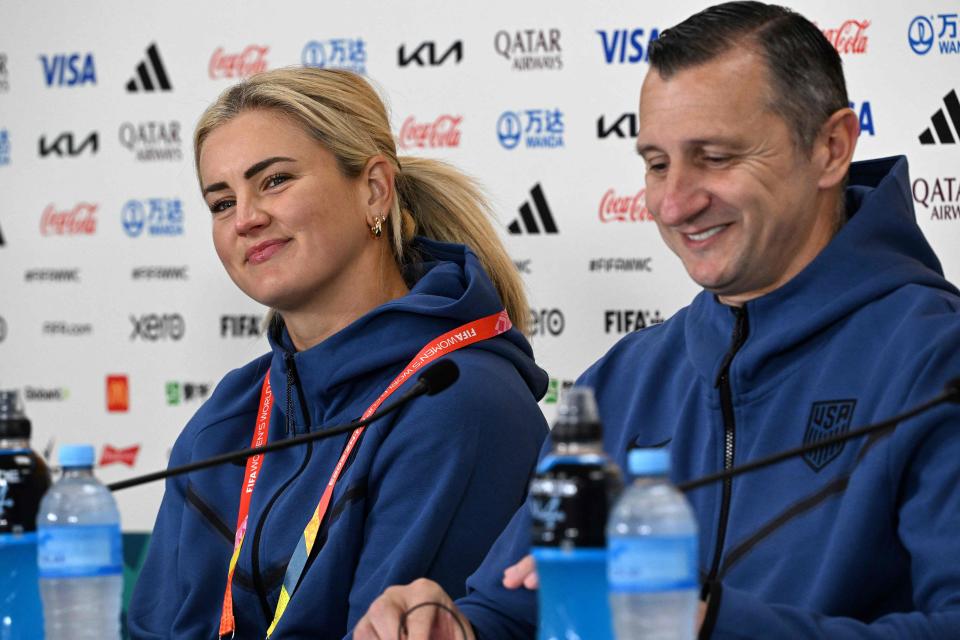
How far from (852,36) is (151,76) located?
196 centimetres

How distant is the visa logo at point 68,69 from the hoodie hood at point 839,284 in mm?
2719

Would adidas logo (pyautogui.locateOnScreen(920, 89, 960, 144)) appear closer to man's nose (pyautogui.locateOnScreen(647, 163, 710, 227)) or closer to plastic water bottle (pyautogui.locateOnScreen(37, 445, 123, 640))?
man's nose (pyautogui.locateOnScreen(647, 163, 710, 227))

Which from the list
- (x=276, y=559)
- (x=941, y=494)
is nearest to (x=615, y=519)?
(x=941, y=494)

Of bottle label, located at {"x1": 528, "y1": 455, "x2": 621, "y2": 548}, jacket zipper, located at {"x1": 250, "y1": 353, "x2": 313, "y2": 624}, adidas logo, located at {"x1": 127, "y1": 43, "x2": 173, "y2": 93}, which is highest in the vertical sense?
adidas logo, located at {"x1": 127, "y1": 43, "x2": 173, "y2": 93}

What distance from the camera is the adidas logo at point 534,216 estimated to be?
11.7 feet

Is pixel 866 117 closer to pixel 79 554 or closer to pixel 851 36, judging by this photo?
pixel 851 36

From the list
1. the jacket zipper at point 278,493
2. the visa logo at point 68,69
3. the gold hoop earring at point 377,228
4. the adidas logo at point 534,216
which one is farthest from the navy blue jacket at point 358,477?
the visa logo at point 68,69

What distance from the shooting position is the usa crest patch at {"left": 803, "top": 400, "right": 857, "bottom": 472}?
65.3 inches

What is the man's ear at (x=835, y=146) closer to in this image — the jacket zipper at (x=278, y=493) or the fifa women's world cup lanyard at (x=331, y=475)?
the fifa women's world cup lanyard at (x=331, y=475)

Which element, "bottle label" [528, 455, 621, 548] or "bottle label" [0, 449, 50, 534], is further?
"bottle label" [0, 449, 50, 534]

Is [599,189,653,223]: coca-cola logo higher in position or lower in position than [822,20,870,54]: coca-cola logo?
lower

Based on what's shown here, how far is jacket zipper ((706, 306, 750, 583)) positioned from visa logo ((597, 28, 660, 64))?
1737mm

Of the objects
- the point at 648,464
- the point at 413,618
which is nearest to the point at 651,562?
the point at 648,464

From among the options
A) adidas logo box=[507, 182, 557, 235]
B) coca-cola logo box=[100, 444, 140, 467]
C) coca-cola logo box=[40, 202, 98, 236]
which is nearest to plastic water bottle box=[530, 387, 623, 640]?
adidas logo box=[507, 182, 557, 235]
